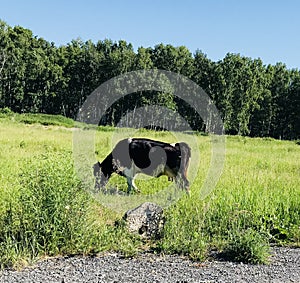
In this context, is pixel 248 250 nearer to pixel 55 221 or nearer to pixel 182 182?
pixel 55 221

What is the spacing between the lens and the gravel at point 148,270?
5203 mm

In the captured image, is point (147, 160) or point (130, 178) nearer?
point (130, 178)

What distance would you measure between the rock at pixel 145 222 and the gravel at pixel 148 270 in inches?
27.2

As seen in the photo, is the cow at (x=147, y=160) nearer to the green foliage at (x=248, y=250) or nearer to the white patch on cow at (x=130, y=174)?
the white patch on cow at (x=130, y=174)

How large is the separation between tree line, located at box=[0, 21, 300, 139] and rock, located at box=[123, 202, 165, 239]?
1740 inches

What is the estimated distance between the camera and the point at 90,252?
6098mm

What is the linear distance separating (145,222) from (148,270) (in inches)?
53.8

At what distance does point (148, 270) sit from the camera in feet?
18.1

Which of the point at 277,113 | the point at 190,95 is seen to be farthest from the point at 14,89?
the point at 277,113

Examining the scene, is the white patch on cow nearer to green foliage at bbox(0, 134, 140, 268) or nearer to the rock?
the rock

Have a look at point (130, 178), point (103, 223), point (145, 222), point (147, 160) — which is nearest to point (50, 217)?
point (103, 223)

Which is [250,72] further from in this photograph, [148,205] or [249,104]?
[148,205]

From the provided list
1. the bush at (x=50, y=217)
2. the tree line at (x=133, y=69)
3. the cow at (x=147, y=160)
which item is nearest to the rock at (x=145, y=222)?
the bush at (x=50, y=217)

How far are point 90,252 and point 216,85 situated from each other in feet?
175
